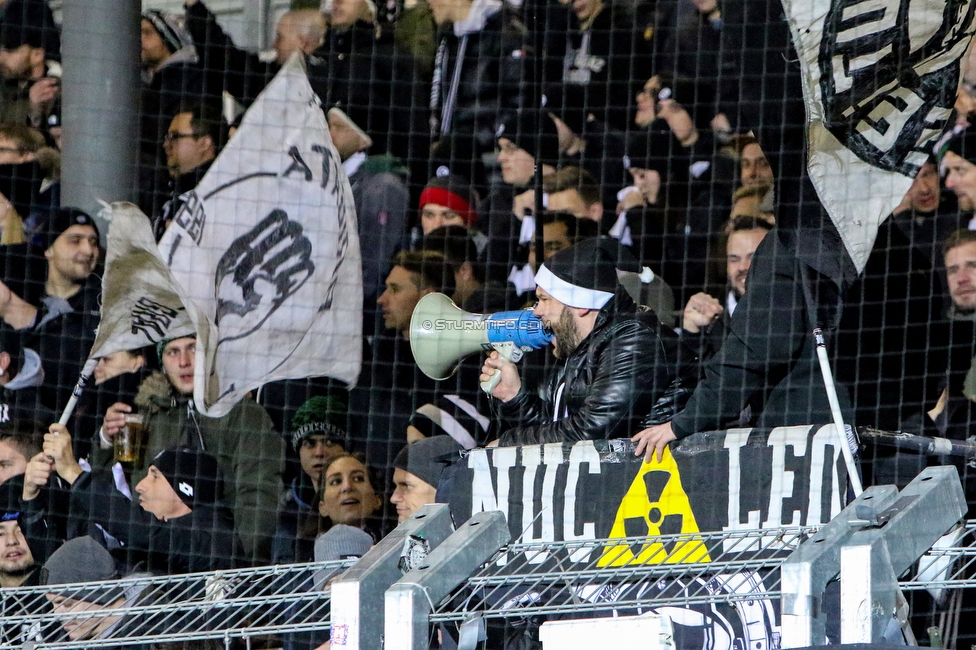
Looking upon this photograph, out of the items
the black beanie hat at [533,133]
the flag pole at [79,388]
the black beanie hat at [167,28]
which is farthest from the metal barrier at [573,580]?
the black beanie hat at [167,28]

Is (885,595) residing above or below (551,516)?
below

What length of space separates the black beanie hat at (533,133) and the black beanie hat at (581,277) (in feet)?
2.04

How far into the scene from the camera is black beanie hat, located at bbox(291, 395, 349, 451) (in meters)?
3.87

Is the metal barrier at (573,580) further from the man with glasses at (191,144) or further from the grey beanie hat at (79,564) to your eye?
the man with glasses at (191,144)

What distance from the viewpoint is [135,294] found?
3820 millimetres

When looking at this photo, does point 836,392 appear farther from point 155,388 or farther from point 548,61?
point 155,388

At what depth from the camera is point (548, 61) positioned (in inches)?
169

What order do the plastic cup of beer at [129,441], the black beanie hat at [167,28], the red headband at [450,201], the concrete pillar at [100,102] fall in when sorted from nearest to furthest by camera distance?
the plastic cup of beer at [129,441]
the red headband at [450,201]
the concrete pillar at [100,102]
the black beanie hat at [167,28]

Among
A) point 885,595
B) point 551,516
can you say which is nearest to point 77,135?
point 551,516

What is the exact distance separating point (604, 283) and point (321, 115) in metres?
1.17

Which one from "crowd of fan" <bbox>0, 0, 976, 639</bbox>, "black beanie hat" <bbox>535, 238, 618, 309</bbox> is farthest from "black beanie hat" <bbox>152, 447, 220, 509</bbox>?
"black beanie hat" <bbox>535, 238, 618, 309</bbox>

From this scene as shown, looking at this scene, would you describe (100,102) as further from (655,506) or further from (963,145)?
(963,145)

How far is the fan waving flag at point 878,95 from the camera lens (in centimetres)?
352

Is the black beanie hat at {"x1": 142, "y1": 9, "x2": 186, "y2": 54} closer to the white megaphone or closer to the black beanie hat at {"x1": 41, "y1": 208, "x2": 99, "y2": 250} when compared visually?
the black beanie hat at {"x1": 41, "y1": 208, "x2": 99, "y2": 250}
